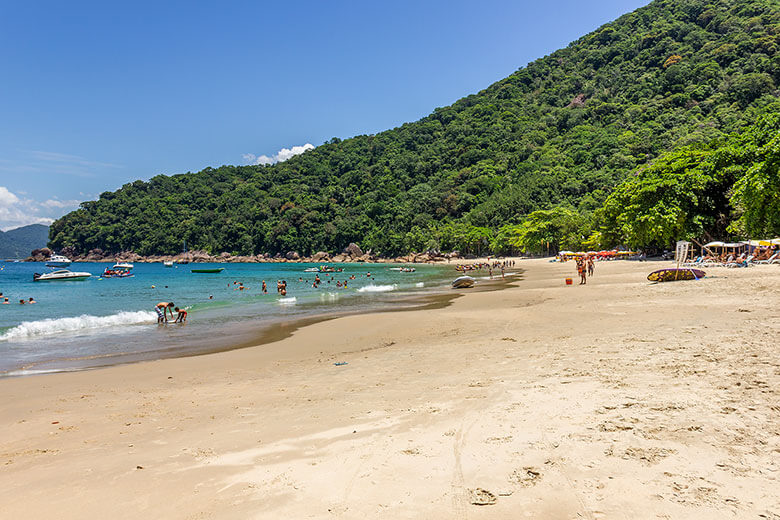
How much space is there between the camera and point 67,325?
21.5m

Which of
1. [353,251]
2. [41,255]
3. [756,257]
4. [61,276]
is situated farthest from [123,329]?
[41,255]

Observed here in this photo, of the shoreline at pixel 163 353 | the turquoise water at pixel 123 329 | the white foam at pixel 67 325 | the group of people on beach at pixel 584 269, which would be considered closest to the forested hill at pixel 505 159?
the group of people on beach at pixel 584 269

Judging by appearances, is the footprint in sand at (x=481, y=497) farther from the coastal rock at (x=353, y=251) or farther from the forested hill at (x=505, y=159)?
the coastal rock at (x=353, y=251)

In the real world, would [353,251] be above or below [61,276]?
above

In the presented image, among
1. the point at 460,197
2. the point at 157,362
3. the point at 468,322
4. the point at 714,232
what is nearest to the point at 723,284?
the point at 468,322

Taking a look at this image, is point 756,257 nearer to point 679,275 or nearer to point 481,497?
point 679,275

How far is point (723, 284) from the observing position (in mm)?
21422

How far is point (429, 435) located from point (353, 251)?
479 ft

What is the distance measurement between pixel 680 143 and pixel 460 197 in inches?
2566

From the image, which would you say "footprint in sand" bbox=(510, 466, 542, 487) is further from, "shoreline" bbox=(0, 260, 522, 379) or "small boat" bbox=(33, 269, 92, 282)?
"small boat" bbox=(33, 269, 92, 282)

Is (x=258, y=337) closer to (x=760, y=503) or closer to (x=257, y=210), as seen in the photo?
(x=760, y=503)

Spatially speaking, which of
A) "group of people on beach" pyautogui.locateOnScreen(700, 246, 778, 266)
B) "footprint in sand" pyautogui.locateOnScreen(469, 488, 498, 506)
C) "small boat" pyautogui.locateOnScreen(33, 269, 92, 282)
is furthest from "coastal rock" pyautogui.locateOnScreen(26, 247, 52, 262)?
"footprint in sand" pyautogui.locateOnScreen(469, 488, 498, 506)

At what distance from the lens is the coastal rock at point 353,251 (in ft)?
492

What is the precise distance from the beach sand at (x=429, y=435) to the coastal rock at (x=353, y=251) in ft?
454
